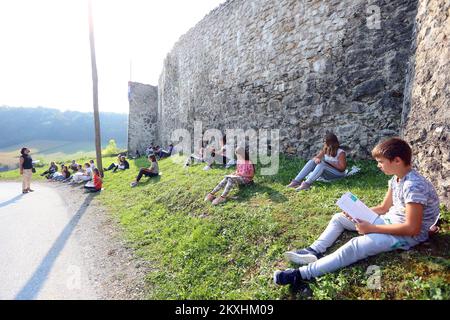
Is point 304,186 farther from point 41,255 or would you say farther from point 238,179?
point 41,255

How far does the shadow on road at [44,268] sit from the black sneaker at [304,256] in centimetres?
318

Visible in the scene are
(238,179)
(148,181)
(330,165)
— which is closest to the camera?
(330,165)

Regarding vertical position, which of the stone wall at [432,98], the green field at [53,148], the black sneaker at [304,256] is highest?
the stone wall at [432,98]

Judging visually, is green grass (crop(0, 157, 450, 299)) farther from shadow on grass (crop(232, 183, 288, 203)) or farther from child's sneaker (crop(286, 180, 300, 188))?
child's sneaker (crop(286, 180, 300, 188))

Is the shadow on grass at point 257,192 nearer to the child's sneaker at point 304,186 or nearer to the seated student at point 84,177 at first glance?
the child's sneaker at point 304,186

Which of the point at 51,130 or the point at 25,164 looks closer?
the point at 25,164

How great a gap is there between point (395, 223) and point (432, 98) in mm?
2238

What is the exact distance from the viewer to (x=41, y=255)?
5008mm

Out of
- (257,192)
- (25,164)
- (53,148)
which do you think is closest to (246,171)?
(257,192)

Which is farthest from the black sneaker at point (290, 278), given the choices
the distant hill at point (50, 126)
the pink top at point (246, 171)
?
the distant hill at point (50, 126)

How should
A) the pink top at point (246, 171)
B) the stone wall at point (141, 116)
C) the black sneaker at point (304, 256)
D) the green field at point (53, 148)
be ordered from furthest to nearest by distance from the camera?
the green field at point (53, 148) < the stone wall at point (141, 116) < the pink top at point (246, 171) < the black sneaker at point (304, 256)

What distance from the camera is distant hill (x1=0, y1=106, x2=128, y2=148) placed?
79438 mm

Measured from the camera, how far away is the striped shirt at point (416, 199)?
275 cm
